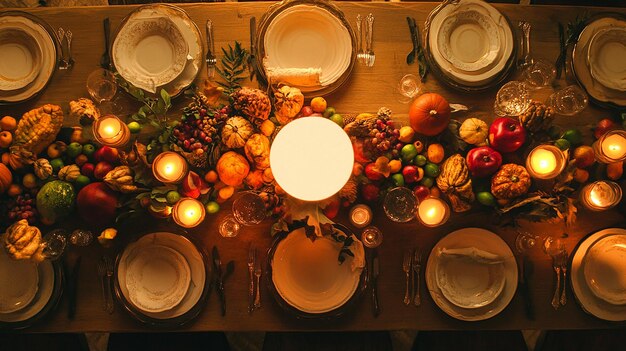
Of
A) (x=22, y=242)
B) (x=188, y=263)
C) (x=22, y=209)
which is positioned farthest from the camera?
(x=188, y=263)

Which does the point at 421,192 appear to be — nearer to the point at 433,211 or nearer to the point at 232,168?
the point at 433,211

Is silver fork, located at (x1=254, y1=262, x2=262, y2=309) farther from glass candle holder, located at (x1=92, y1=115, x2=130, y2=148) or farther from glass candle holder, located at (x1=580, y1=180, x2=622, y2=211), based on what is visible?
glass candle holder, located at (x1=580, y1=180, x2=622, y2=211)

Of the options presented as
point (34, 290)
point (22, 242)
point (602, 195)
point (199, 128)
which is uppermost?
point (199, 128)

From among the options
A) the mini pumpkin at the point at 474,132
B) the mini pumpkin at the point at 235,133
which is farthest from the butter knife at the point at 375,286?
the mini pumpkin at the point at 235,133

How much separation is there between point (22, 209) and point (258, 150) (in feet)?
2.91

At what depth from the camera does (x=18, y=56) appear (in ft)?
5.70

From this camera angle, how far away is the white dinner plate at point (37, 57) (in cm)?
170

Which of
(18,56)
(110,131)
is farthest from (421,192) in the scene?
(18,56)

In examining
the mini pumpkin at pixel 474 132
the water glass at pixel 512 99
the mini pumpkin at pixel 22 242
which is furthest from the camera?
the water glass at pixel 512 99

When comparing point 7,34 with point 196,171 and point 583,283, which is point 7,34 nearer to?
point 196,171

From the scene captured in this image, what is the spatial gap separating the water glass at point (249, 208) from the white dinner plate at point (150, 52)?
550 mm

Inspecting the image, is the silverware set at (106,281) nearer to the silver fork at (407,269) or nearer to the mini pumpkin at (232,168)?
the mini pumpkin at (232,168)

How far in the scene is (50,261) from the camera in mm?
1633

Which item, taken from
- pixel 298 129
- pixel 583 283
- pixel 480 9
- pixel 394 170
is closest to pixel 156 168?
pixel 298 129
